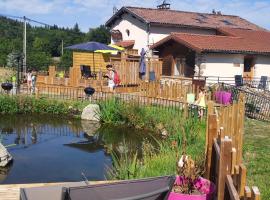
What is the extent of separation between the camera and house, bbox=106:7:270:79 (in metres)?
26.1

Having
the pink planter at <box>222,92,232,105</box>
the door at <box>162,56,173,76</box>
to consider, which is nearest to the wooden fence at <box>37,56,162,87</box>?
the door at <box>162,56,173,76</box>

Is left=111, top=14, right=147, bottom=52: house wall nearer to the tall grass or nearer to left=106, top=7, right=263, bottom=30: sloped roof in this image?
left=106, top=7, right=263, bottom=30: sloped roof

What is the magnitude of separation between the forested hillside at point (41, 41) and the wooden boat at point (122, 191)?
27.5m

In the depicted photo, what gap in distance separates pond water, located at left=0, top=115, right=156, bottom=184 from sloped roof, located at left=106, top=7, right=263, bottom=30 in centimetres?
1518

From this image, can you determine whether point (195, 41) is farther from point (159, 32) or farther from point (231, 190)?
point (231, 190)

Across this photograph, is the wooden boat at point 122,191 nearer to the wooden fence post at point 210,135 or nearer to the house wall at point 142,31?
the wooden fence post at point 210,135

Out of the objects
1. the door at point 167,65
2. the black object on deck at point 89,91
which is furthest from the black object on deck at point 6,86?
the door at point 167,65

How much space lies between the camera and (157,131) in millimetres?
14883

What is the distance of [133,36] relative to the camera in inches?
1275

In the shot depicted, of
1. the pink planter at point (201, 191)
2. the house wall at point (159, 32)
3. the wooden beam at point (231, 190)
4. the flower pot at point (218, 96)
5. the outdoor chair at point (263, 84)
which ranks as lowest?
the pink planter at point (201, 191)

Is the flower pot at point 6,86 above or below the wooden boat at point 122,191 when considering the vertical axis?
above

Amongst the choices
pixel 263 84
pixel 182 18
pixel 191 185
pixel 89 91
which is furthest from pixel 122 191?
pixel 182 18

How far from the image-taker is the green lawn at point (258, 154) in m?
7.32

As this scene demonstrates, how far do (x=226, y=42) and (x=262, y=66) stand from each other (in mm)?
3081
